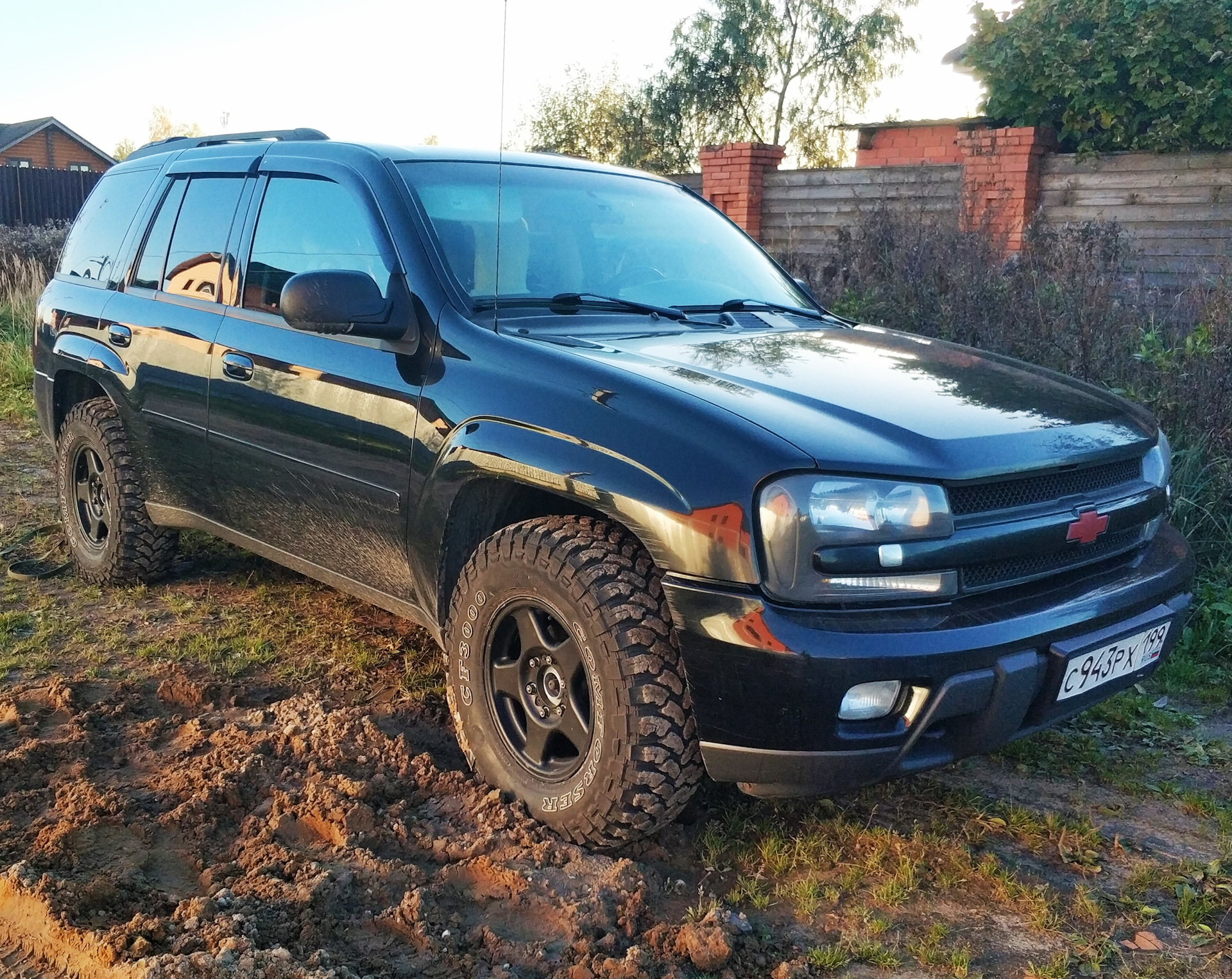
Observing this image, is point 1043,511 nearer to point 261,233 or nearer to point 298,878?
point 298,878

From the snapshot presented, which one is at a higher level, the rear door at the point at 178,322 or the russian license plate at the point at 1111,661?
the rear door at the point at 178,322

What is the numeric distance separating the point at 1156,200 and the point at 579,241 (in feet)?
23.9

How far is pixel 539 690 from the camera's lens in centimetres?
291

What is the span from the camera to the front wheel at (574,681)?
2568 millimetres

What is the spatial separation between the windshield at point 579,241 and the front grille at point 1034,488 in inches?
53.5

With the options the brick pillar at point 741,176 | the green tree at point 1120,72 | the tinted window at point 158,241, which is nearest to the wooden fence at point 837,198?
the brick pillar at point 741,176

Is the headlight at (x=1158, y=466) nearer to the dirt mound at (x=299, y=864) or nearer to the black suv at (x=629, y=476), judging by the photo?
the black suv at (x=629, y=476)

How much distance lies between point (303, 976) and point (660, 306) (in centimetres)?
220

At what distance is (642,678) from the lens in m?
2.55

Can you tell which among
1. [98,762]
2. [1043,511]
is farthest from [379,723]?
[1043,511]

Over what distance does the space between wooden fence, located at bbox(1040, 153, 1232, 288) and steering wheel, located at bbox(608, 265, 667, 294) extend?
234 inches

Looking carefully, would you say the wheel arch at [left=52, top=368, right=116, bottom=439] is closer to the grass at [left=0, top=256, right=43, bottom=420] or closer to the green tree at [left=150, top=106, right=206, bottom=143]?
the grass at [left=0, top=256, right=43, bottom=420]

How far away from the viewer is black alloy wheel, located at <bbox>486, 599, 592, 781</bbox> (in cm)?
278

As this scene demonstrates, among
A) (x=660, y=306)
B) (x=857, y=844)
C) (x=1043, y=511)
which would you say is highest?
(x=660, y=306)
